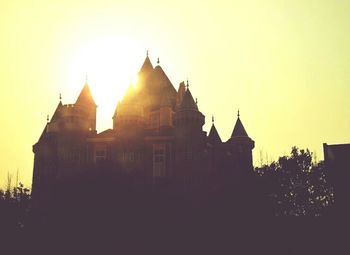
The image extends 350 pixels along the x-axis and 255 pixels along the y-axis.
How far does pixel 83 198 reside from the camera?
27875mm

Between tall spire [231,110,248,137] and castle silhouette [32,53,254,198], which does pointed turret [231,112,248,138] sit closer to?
tall spire [231,110,248,137]

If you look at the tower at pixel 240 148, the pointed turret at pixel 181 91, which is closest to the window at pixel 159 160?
the pointed turret at pixel 181 91

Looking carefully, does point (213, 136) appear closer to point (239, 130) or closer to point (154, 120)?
point (239, 130)

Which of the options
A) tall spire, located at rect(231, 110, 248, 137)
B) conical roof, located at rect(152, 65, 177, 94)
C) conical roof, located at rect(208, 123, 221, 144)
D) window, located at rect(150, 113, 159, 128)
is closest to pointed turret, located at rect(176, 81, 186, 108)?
conical roof, located at rect(152, 65, 177, 94)

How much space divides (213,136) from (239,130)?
4.14m

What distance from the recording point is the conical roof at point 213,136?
1843 inches

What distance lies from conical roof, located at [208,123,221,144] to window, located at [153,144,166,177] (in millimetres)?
11052

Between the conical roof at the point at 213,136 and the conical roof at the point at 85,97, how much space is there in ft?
44.4

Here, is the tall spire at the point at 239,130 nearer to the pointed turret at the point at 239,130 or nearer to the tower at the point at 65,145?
the pointed turret at the point at 239,130

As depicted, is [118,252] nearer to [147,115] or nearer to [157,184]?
[157,184]

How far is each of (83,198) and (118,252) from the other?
4247 mm

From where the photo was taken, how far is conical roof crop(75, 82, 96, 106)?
39.3 meters

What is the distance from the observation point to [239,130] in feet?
147

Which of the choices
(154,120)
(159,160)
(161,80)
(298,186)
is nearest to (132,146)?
(159,160)
